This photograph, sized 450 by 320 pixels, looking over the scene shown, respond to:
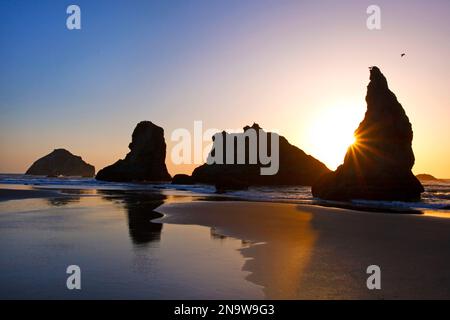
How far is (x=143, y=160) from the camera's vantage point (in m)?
138

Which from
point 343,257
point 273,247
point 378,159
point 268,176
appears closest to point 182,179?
point 268,176

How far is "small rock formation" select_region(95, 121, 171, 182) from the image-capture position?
439 ft

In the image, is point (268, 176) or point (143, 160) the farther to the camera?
point (143, 160)

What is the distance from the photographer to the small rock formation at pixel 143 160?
134m

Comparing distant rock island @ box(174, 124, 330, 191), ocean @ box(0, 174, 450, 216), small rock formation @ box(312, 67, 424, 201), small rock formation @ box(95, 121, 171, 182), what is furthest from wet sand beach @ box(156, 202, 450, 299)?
small rock formation @ box(95, 121, 171, 182)

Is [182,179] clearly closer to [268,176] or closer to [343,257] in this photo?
[268,176]

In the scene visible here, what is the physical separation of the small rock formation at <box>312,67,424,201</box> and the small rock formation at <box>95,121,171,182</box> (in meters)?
98.0

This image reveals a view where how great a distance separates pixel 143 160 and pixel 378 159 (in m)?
107

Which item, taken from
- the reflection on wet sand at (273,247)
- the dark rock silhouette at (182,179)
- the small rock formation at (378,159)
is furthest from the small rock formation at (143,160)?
the reflection on wet sand at (273,247)

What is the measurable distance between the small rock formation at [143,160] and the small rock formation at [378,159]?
9799 centimetres

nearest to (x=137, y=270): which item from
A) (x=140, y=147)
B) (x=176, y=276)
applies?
(x=176, y=276)

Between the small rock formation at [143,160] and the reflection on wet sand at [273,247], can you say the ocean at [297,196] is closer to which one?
the reflection on wet sand at [273,247]

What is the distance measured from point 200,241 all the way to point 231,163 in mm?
121111

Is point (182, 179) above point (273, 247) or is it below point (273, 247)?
below
